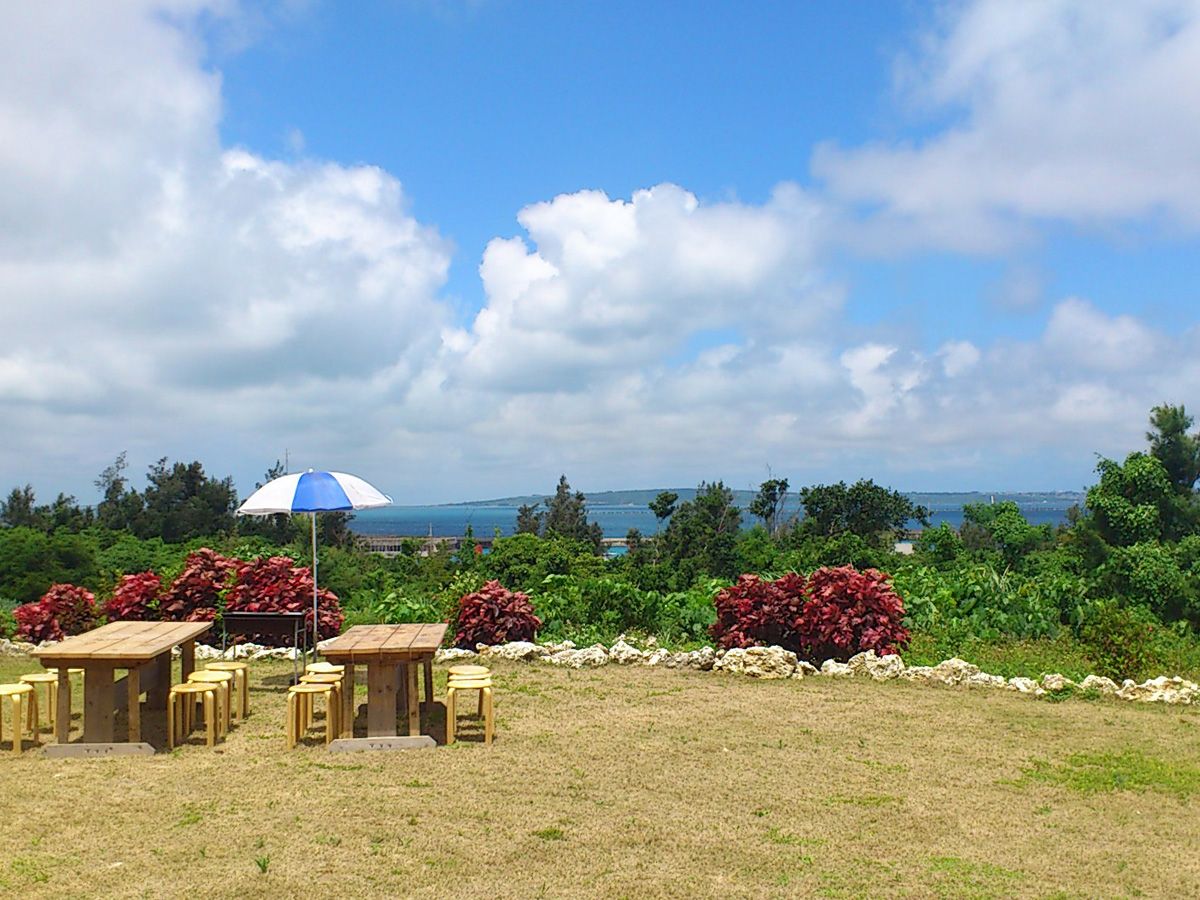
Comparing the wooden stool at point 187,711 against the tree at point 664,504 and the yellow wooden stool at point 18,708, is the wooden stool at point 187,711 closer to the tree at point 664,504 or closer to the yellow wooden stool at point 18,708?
the yellow wooden stool at point 18,708

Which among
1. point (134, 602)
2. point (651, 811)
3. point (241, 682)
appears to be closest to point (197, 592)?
point (134, 602)

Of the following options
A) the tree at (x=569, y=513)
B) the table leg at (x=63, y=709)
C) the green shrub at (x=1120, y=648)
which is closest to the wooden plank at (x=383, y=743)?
the table leg at (x=63, y=709)

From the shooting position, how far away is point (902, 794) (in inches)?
233

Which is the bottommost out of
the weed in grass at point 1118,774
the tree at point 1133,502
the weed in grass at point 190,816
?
the weed in grass at point 1118,774

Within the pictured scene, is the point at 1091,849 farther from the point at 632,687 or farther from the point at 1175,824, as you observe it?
the point at 632,687

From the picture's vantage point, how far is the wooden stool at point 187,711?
Answer: 6934 millimetres

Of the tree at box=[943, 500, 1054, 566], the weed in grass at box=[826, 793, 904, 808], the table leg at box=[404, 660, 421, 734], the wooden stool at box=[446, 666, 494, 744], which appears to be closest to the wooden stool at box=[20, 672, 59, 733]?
the table leg at box=[404, 660, 421, 734]

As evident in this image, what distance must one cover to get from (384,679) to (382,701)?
0.53ft

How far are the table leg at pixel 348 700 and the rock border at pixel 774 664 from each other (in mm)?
2367

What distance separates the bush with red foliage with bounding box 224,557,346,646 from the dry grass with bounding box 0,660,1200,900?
3055 mm

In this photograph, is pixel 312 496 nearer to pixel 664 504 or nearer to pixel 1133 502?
pixel 1133 502

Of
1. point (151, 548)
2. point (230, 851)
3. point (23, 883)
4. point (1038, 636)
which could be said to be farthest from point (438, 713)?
Answer: point (151, 548)

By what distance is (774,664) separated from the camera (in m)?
9.72

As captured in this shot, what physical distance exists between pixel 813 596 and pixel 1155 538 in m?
7.76
